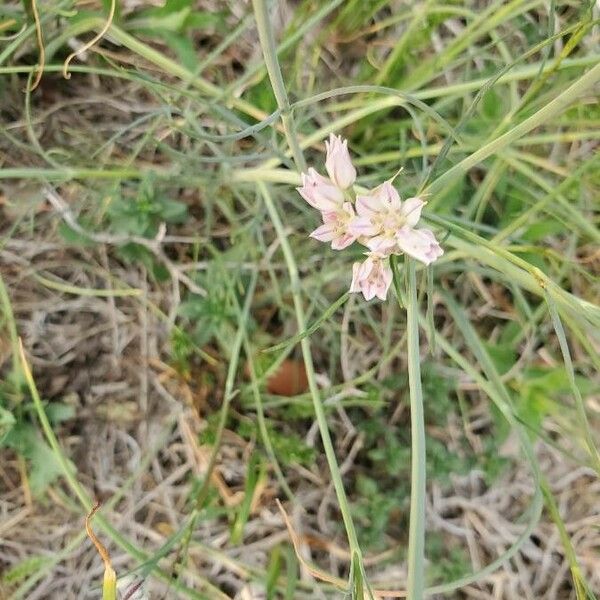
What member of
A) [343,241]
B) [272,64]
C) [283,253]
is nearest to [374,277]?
[343,241]

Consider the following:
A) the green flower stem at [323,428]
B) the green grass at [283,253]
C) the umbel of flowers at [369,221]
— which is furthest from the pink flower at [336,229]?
the green grass at [283,253]

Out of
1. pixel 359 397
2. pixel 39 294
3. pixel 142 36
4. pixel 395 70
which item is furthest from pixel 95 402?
pixel 395 70

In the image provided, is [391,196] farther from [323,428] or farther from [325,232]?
[323,428]

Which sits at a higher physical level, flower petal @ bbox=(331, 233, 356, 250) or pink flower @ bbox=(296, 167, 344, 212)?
pink flower @ bbox=(296, 167, 344, 212)

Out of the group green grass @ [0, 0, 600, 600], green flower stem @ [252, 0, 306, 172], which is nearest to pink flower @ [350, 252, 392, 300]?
green flower stem @ [252, 0, 306, 172]

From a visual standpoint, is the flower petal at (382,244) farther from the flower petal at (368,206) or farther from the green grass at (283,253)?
the green grass at (283,253)

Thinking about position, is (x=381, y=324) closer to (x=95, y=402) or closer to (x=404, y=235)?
(x=95, y=402)

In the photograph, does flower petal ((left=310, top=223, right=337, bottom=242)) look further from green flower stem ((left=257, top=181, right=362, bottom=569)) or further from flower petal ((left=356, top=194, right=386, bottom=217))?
green flower stem ((left=257, top=181, right=362, bottom=569))
